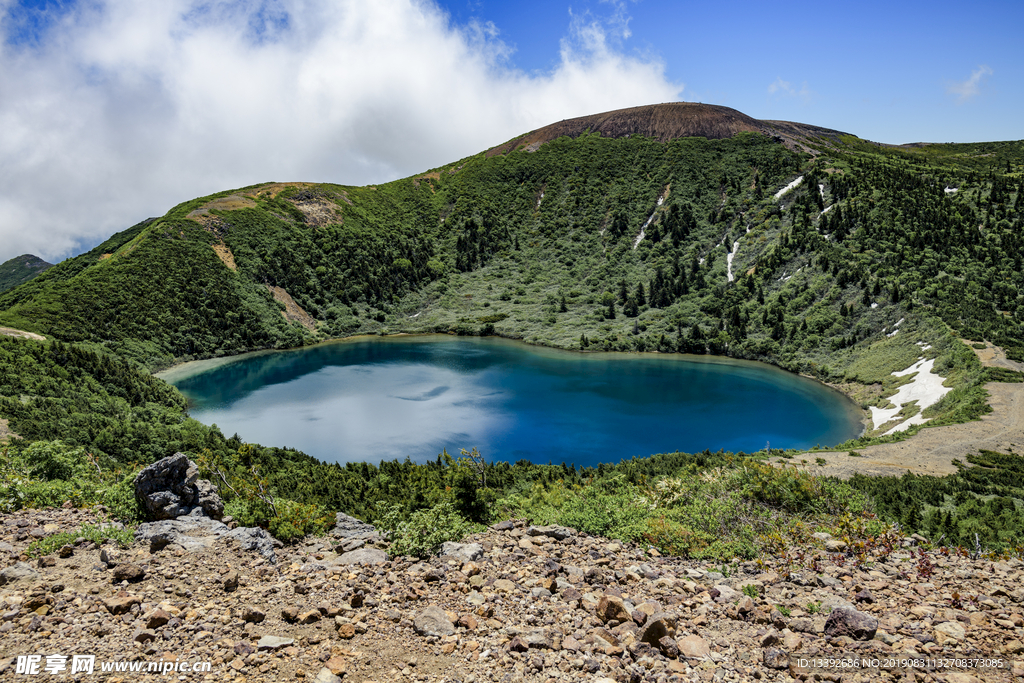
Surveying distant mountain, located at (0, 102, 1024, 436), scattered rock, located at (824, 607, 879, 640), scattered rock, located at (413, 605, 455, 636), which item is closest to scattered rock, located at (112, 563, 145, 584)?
scattered rock, located at (413, 605, 455, 636)

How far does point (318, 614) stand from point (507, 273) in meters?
73.6

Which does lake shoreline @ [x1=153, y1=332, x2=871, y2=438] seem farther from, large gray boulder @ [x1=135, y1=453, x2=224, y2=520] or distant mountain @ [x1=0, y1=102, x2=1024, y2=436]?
large gray boulder @ [x1=135, y1=453, x2=224, y2=520]

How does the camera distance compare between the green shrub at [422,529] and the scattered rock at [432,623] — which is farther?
the green shrub at [422,529]

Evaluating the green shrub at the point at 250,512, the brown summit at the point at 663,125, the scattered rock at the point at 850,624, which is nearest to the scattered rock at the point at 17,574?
the green shrub at the point at 250,512

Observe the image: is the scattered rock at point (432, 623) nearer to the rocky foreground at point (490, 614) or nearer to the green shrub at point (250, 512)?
the rocky foreground at point (490, 614)

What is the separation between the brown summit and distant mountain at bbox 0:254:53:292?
134 m

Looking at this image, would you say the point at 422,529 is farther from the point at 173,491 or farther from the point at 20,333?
the point at 20,333

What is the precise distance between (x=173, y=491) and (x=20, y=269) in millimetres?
201447

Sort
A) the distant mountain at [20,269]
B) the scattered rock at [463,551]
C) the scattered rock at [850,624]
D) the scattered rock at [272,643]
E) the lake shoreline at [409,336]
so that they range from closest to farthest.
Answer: the scattered rock at [272,643] → the scattered rock at [850,624] → the scattered rock at [463,551] → the lake shoreline at [409,336] → the distant mountain at [20,269]

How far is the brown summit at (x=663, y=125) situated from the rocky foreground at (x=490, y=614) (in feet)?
333

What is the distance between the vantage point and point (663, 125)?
98.0m

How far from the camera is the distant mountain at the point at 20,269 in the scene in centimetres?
13180

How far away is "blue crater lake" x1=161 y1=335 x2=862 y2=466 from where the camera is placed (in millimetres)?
27688

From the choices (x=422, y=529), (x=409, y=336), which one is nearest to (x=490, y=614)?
(x=422, y=529)
